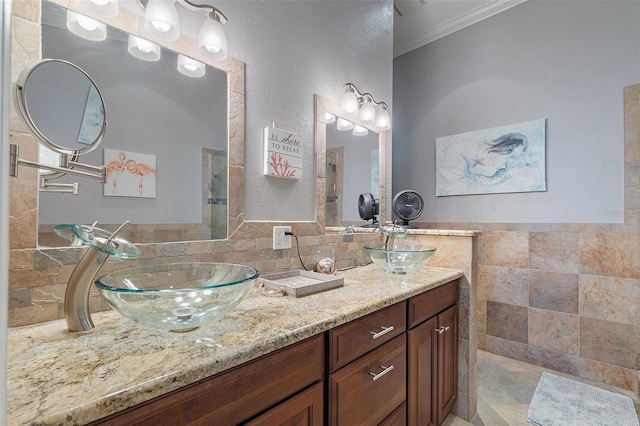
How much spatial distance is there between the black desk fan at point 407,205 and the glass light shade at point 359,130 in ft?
1.71

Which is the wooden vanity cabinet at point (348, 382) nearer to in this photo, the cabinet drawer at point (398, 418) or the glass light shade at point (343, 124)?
the cabinet drawer at point (398, 418)

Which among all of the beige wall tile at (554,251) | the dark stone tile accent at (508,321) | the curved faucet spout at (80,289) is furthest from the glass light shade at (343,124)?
the dark stone tile accent at (508,321)

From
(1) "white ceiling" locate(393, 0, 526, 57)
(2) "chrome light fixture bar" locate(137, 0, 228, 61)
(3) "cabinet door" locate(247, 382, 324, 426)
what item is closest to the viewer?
(3) "cabinet door" locate(247, 382, 324, 426)

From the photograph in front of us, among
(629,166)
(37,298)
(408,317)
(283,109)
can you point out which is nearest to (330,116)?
(283,109)

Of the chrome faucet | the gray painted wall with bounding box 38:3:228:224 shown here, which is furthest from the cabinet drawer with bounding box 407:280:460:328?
the chrome faucet

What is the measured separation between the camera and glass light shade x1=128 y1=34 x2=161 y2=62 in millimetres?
1144

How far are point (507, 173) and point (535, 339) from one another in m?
1.41

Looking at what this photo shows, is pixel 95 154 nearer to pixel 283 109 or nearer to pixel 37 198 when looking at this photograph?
pixel 37 198

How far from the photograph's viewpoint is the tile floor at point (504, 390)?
1.89 m

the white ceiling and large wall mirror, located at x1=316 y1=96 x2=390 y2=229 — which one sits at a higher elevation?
the white ceiling

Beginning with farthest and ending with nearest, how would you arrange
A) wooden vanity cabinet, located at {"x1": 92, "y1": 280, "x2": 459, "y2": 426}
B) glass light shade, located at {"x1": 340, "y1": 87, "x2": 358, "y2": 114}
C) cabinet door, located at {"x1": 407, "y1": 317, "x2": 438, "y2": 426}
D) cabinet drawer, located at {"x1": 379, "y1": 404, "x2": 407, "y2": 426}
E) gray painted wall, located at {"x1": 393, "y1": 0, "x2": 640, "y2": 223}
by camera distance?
gray painted wall, located at {"x1": 393, "y1": 0, "x2": 640, "y2": 223}
glass light shade, located at {"x1": 340, "y1": 87, "x2": 358, "y2": 114}
cabinet door, located at {"x1": 407, "y1": 317, "x2": 438, "y2": 426}
cabinet drawer, located at {"x1": 379, "y1": 404, "x2": 407, "y2": 426}
wooden vanity cabinet, located at {"x1": 92, "y1": 280, "x2": 459, "y2": 426}

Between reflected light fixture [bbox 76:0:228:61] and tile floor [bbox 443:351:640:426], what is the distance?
7.74 feet

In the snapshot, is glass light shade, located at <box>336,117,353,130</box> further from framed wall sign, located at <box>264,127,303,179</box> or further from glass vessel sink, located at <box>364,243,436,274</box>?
glass vessel sink, located at <box>364,243,436,274</box>

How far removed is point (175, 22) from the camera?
115 cm
